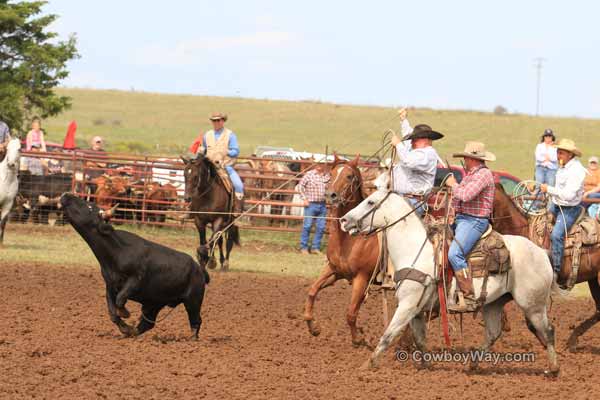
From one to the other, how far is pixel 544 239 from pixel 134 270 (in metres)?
4.35

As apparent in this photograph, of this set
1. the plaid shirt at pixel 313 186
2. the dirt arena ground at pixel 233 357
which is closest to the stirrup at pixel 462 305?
the dirt arena ground at pixel 233 357

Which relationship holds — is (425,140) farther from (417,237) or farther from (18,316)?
(18,316)

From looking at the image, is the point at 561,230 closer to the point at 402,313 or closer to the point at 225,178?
the point at 402,313

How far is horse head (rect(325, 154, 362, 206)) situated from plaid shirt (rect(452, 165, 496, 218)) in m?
1.30

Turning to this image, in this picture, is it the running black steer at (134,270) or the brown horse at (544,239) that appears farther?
the brown horse at (544,239)

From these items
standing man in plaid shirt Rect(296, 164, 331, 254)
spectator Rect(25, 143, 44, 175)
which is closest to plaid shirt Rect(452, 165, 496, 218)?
standing man in plaid shirt Rect(296, 164, 331, 254)

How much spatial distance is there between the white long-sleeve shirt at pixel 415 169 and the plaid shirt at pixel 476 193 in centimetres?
64

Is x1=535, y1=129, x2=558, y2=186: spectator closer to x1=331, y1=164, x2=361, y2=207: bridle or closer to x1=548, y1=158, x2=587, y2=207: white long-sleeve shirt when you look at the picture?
x1=548, y1=158, x2=587, y2=207: white long-sleeve shirt

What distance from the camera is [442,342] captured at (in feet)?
32.7

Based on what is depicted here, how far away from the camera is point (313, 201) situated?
19031 millimetres

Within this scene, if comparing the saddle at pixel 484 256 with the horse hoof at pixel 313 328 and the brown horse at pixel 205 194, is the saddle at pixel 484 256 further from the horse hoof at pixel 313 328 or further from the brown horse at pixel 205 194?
the brown horse at pixel 205 194

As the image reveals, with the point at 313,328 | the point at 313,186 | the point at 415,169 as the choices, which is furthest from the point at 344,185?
the point at 313,186

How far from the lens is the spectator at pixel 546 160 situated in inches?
739

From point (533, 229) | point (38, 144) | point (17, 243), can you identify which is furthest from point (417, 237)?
point (38, 144)
